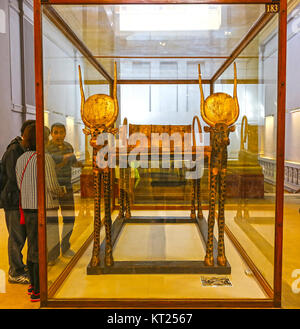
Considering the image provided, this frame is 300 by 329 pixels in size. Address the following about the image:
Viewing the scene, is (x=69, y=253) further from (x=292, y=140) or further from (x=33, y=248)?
(x=292, y=140)

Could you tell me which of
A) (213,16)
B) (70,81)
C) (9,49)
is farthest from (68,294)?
(9,49)

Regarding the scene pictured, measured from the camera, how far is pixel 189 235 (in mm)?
3717

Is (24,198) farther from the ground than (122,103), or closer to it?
closer to it

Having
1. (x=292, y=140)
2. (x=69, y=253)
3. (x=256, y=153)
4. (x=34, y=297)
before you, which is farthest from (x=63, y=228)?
(x=292, y=140)

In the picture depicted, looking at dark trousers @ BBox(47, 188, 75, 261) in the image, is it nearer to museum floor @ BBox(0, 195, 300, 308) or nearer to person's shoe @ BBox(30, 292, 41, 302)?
museum floor @ BBox(0, 195, 300, 308)

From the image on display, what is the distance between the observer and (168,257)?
3.15m

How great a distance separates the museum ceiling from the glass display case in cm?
2

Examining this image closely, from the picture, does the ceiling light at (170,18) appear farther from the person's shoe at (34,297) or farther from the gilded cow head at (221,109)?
the person's shoe at (34,297)

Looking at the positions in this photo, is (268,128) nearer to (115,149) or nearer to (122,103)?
(115,149)

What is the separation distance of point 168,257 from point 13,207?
59.7 inches

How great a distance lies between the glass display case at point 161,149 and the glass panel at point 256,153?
0.06ft

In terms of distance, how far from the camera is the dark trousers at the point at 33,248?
2.61m

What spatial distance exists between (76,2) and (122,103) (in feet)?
4.90

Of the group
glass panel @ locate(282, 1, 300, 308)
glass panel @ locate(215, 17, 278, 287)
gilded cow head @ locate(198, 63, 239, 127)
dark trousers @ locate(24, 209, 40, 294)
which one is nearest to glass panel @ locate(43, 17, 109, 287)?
dark trousers @ locate(24, 209, 40, 294)
